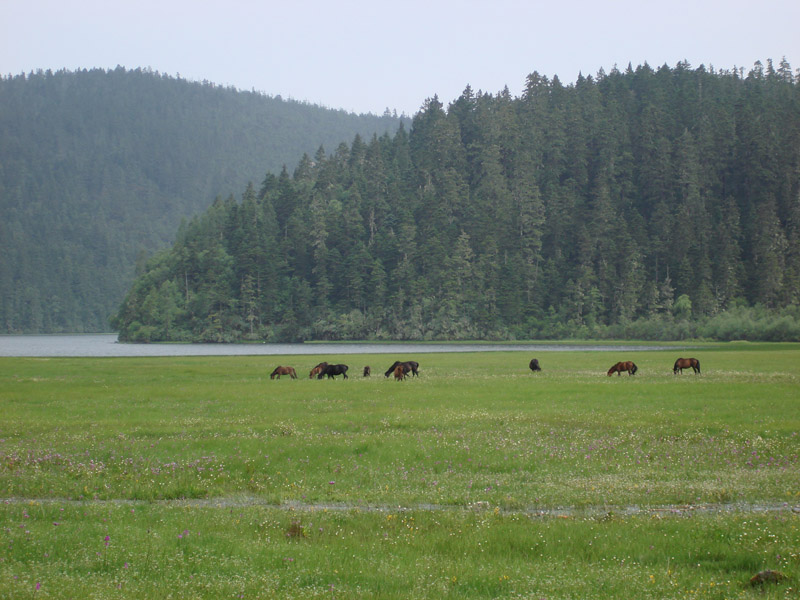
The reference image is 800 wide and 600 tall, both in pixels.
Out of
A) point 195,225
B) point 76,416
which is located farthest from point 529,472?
point 195,225

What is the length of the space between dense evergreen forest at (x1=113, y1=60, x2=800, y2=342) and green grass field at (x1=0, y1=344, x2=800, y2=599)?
385 feet

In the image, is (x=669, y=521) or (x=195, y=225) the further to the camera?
(x=195, y=225)

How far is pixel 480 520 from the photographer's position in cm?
1392

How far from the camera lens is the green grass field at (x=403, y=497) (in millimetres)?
10578

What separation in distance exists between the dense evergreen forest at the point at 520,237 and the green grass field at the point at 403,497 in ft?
385

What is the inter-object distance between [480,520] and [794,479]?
363 inches

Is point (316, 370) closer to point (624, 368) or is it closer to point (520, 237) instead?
point (624, 368)

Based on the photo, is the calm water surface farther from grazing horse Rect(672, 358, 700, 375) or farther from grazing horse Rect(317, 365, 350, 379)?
Answer: grazing horse Rect(672, 358, 700, 375)

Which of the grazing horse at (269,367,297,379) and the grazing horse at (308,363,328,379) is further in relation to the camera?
the grazing horse at (269,367,297,379)

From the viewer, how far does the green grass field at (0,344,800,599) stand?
10.6 meters

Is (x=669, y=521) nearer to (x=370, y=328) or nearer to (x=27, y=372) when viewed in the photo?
(x=27, y=372)

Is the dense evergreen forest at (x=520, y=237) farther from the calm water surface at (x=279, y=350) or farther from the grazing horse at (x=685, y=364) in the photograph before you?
the grazing horse at (x=685, y=364)

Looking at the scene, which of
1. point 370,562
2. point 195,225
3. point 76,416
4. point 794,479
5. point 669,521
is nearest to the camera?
point 370,562

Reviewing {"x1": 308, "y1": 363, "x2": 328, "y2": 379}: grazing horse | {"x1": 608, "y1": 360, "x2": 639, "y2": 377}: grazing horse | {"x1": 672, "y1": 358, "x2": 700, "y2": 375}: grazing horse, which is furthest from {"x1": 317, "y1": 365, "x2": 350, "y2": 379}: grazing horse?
{"x1": 672, "y1": 358, "x2": 700, "y2": 375}: grazing horse
